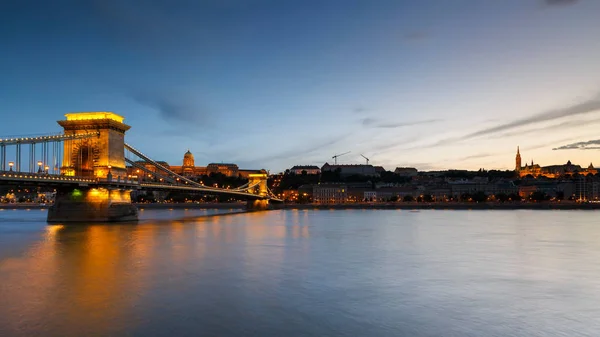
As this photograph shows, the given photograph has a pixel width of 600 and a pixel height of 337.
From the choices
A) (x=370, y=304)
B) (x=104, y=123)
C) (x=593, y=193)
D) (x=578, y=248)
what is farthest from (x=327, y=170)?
(x=370, y=304)

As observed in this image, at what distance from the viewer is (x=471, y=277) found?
15945mm

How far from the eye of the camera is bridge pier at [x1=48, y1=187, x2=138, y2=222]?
3822 cm

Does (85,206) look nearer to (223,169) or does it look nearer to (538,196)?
(538,196)

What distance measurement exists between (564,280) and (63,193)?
3455 centimetres

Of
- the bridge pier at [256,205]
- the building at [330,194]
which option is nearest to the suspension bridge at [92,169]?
the bridge pier at [256,205]

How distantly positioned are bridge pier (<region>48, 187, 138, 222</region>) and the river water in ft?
43.0

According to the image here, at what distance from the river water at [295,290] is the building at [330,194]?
104m

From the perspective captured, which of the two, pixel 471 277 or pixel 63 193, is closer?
pixel 471 277

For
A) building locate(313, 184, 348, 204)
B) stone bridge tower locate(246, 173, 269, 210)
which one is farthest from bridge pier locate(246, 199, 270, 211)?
building locate(313, 184, 348, 204)

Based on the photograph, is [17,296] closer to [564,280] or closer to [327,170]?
[564,280]

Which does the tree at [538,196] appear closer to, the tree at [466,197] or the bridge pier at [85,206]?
the tree at [466,197]

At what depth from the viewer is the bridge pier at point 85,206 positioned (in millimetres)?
38219

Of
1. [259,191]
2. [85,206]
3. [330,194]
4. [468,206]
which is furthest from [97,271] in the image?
[330,194]

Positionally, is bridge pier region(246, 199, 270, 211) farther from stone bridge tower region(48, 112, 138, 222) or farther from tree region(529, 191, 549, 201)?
tree region(529, 191, 549, 201)
